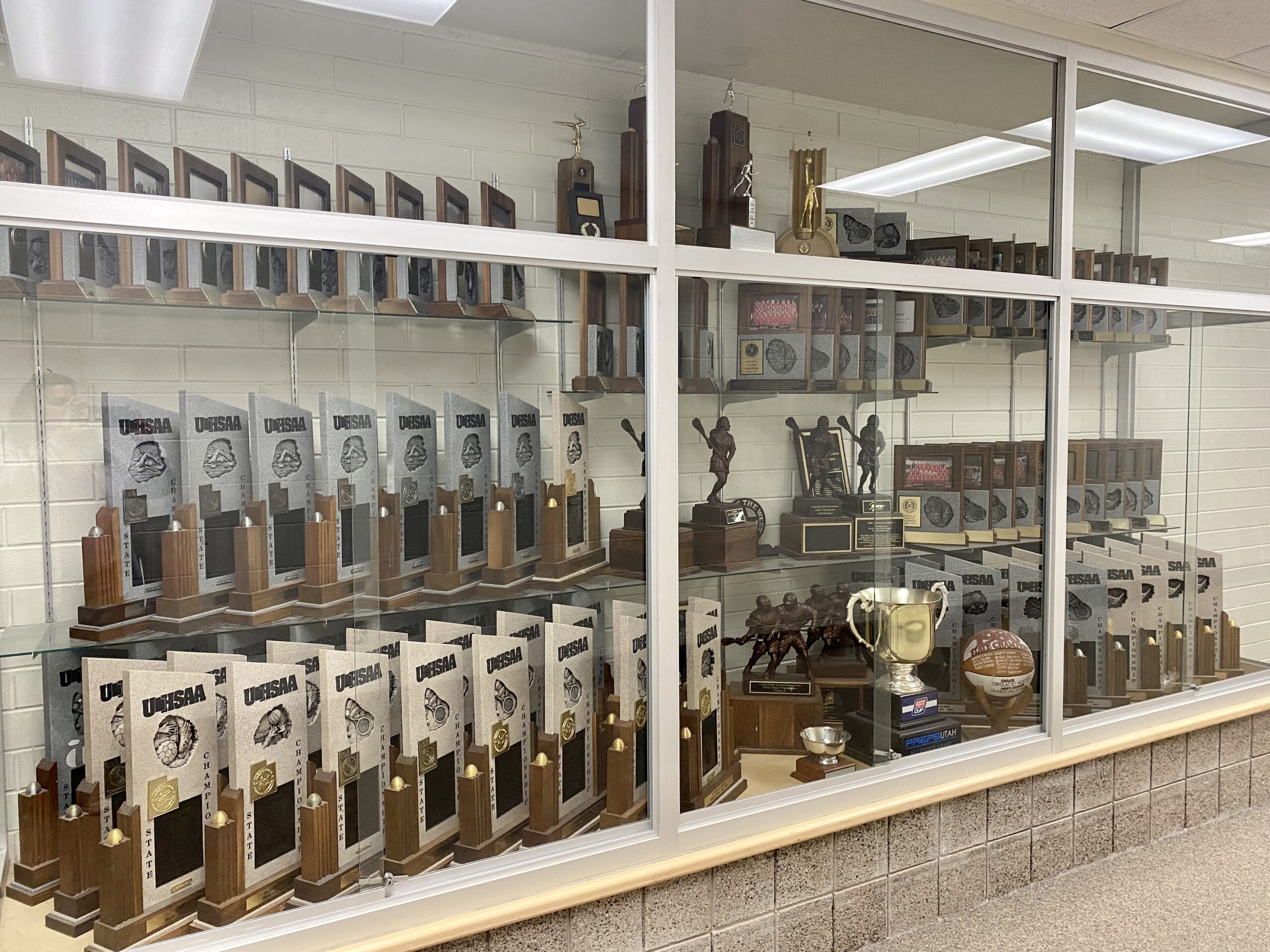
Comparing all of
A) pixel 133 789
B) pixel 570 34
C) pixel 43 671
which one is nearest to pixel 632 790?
pixel 133 789

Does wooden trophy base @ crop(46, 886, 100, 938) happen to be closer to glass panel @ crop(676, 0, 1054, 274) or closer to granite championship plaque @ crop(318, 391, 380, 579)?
granite championship plaque @ crop(318, 391, 380, 579)

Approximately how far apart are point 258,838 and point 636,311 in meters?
1.36

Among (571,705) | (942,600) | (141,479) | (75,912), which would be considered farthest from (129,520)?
(942,600)

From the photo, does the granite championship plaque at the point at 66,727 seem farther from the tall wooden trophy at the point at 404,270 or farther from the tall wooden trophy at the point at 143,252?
the tall wooden trophy at the point at 404,270

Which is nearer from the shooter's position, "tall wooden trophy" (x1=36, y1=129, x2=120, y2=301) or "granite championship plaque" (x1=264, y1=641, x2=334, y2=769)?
"tall wooden trophy" (x1=36, y1=129, x2=120, y2=301)

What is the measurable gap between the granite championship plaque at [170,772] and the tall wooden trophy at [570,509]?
754mm

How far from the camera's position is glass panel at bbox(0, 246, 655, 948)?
Result: 1656 millimetres

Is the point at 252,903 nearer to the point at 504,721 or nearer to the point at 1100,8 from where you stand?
the point at 504,721

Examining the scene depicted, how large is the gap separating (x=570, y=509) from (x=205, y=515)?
0.77 m

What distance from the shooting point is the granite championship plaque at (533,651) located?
2061mm

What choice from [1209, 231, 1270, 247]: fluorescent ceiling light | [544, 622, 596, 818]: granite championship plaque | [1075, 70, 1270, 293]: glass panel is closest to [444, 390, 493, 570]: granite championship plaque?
[544, 622, 596, 818]: granite championship plaque

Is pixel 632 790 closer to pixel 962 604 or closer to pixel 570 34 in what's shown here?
pixel 962 604

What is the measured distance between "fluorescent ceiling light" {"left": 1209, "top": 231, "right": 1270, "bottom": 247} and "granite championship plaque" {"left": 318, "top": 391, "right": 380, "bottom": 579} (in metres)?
2.93

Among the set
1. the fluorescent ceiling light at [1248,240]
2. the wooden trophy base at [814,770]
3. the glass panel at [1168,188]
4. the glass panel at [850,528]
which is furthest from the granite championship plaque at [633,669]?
the fluorescent ceiling light at [1248,240]
